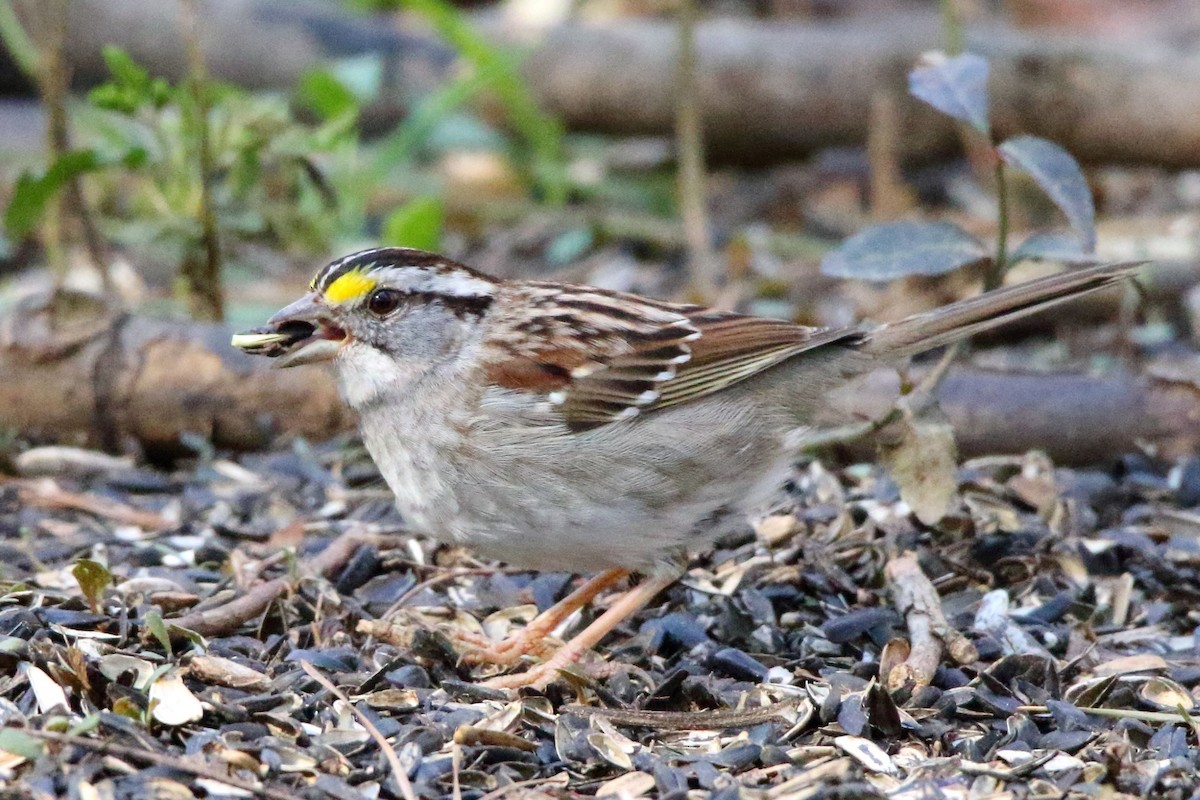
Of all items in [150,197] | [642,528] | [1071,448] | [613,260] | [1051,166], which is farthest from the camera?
[613,260]

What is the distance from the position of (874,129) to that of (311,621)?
4.54 meters

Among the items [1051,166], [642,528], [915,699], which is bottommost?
[915,699]

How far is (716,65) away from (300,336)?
436 cm

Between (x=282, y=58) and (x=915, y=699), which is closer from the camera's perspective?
(x=915, y=699)

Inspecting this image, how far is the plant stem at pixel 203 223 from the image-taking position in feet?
16.7

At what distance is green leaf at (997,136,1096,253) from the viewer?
4.03 meters

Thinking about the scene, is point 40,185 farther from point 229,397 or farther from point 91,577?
point 91,577

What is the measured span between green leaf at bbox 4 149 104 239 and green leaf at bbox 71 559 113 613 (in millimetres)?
1563

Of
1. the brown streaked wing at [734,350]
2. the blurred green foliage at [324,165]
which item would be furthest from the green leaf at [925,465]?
the blurred green foliage at [324,165]

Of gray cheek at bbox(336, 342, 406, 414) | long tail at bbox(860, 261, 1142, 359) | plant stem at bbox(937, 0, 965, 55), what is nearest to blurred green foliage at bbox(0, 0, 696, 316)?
gray cheek at bbox(336, 342, 406, 414)

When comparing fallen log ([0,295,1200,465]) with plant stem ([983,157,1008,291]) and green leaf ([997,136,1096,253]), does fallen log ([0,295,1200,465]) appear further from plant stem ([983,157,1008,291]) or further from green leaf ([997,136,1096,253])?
green leaf ([997,136,1096,253])

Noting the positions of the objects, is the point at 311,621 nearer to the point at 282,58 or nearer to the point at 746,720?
the point at 746,720

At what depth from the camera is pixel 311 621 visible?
396cm

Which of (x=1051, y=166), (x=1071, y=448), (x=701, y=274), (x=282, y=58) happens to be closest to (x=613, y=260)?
(x=701, y=274)
